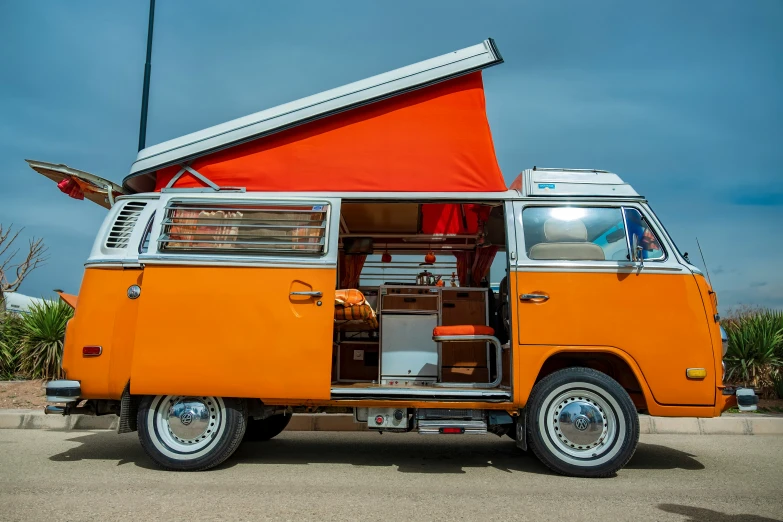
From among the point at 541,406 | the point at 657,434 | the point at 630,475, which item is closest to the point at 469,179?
the point at 541,406

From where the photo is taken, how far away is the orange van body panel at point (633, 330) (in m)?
5.59

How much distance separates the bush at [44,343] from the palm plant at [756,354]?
12.2 m

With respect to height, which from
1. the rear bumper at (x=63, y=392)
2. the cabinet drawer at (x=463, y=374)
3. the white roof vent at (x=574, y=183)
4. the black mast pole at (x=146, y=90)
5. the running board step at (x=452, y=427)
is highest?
the black mast pole at (x=146, y=90)

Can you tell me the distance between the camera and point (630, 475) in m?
5.73

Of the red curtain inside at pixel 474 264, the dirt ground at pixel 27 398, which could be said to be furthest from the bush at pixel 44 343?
the red curtain inside at pixel 474 264

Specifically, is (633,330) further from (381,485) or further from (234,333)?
(234,333)

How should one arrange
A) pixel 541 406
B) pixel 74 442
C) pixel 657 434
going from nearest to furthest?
pixel 541 406, pixel 74 442, pixel 657 434

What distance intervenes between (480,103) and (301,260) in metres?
2.32

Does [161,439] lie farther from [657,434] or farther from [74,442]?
[657,434]

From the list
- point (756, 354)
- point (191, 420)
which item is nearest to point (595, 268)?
point (191, 420)

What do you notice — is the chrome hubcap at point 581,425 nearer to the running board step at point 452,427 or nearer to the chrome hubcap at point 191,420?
the running board step at point 452,427

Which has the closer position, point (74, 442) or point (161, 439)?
point (161, 439)

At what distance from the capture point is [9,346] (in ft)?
40.4

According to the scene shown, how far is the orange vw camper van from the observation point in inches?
222
